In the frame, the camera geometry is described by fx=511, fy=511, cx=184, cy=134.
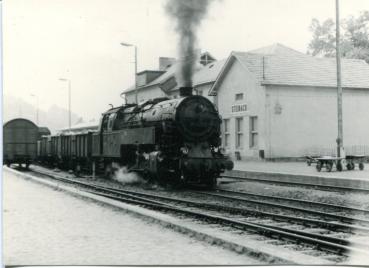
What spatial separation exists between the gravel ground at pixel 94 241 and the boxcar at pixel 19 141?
56.5 feet

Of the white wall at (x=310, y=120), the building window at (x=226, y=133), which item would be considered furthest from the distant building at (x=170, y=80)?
the white wall at (x=310, y=120)

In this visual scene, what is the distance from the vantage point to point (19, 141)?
27.8m

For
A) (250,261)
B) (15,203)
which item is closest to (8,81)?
(250,261)

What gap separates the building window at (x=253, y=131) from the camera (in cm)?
2923

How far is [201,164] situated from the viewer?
1528 cm

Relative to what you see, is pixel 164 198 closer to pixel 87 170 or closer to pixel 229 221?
pixel 229 221

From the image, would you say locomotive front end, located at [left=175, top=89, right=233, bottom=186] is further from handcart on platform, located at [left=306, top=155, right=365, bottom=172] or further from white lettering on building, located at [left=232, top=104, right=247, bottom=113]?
white lettering on building, located at [left=232, top=104, right=247, bottom=113]

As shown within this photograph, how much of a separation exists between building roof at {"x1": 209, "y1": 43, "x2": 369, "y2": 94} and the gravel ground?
63.7 feet

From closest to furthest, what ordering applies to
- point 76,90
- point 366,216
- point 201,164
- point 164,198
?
point 76,90
point 366,216
point 164,198
point 201,164

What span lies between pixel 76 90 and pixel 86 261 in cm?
383

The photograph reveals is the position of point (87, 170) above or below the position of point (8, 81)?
below

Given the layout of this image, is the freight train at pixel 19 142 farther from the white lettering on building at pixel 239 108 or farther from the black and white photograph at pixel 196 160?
the white lettering on building at pixel 239 108

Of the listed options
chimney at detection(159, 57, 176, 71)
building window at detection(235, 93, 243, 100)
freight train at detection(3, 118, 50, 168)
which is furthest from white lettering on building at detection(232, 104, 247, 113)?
chimney at detection(159, 57, 176, 71)

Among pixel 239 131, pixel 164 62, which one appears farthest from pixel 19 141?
pixel 164 62
